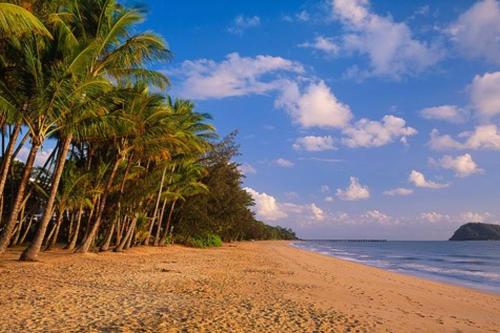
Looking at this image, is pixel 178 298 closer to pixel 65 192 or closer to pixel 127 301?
pixel 127 301

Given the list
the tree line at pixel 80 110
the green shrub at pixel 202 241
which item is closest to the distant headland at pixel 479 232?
the green shrub at pixel 202 241

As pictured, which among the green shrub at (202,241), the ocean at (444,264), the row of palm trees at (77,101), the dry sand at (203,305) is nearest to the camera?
the dry sand at (203,305)

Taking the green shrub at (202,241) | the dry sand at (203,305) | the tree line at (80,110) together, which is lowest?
the dry sand at (203,305)

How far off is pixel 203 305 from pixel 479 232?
214358 millimetres

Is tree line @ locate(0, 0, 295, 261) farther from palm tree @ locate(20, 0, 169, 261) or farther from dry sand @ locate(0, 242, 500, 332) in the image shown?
dry sand @ locate(0, 242, 500, 332)

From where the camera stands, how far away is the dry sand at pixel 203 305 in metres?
6.39

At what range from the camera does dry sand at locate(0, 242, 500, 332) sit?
6.39 m

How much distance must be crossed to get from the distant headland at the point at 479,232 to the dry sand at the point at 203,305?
200484mm

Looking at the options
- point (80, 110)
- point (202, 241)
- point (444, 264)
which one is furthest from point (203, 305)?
point (444, 264)

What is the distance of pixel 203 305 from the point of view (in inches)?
314

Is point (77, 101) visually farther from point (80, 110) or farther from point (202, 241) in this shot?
point (202, 241)

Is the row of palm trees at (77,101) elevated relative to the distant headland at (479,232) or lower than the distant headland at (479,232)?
lower

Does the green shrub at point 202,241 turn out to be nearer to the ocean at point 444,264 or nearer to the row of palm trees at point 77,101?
the ocean at point 444,264

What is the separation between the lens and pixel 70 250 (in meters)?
18.0
